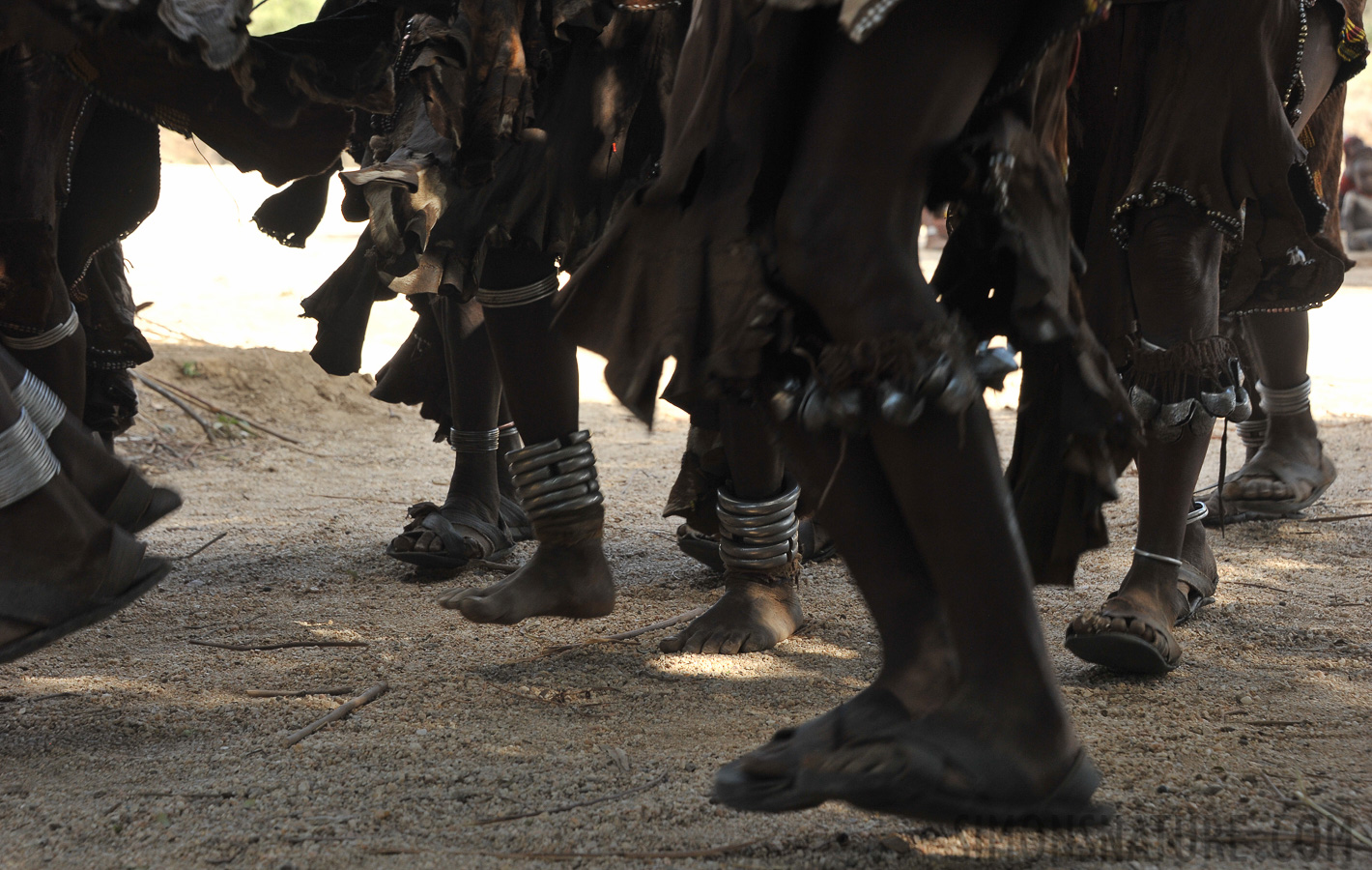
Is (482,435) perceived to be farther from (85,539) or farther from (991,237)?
(991,237)

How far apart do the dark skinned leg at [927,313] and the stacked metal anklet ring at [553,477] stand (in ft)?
3.40

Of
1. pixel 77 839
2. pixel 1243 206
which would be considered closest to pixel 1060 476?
pixel 1243 206

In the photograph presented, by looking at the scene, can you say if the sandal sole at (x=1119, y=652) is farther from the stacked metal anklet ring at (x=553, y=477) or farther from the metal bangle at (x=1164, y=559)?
the stacked metal anklet ring at (x=553, y=477)

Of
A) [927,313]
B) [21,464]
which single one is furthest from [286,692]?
[927,313]

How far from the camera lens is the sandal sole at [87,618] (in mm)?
1766

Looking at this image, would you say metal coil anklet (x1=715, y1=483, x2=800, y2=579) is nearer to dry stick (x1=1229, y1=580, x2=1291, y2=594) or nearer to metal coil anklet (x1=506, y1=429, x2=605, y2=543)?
metal coil anklet (x1=506, y1=429, x2=605, y2=543)

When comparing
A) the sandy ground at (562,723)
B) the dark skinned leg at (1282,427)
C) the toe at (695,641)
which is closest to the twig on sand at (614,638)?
the sandy ground at (562,723)

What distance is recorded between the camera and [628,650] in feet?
8.16

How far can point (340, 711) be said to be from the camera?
2.04m

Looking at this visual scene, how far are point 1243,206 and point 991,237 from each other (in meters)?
1.20

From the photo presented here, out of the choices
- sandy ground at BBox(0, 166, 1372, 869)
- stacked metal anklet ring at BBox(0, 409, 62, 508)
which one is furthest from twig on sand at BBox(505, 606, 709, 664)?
stacked metal anklet ring at BBox(0, 409, 62, 508)

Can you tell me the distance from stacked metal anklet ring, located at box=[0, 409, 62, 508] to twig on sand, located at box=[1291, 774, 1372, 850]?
189 cm

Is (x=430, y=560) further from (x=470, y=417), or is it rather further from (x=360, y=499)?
(x=360, y=499)

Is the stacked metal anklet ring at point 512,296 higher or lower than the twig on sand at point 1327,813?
higher
